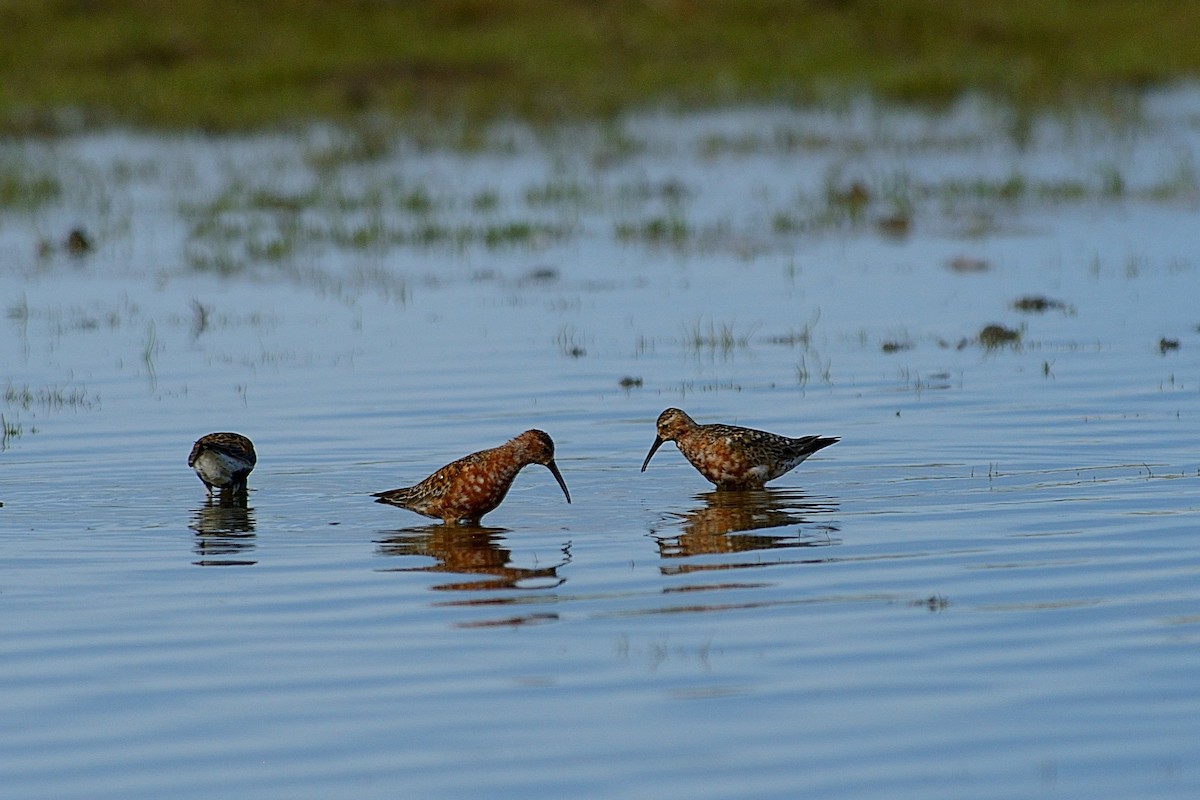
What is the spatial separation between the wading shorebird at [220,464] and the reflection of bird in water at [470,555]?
3.78 ft

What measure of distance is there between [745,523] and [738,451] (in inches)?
30.4

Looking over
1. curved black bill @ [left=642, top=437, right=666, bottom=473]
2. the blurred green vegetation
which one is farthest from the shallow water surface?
the blurred green vegetation

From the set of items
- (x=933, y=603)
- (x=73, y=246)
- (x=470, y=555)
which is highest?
(x=73, y=246)

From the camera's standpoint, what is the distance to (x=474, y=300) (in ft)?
61.4

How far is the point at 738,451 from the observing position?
37.0ft

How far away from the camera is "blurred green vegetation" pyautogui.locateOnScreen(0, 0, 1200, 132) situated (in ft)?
114

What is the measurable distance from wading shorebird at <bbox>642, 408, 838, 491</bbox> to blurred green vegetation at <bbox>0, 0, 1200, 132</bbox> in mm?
22278

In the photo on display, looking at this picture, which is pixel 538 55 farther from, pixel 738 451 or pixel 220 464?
pixel 220 464

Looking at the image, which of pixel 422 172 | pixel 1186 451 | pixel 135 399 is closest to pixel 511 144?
pixel 422 172

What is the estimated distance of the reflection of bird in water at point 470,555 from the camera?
9258 millimetres

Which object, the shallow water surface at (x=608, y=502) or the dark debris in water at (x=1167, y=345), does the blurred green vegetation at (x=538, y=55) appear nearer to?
the shallow water surface at (x=608, y=502)

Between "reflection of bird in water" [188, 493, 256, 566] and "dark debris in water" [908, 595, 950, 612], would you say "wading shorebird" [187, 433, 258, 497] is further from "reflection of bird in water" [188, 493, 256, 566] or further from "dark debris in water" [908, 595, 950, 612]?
"dark debris in water" [908, 595, 950, 612]

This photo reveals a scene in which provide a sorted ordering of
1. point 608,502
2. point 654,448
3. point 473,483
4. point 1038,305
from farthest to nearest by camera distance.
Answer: point 1038,305, point 654,448, point 608,502, point 473,483

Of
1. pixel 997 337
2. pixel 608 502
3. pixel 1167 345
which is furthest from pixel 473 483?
pixel 1167 345
